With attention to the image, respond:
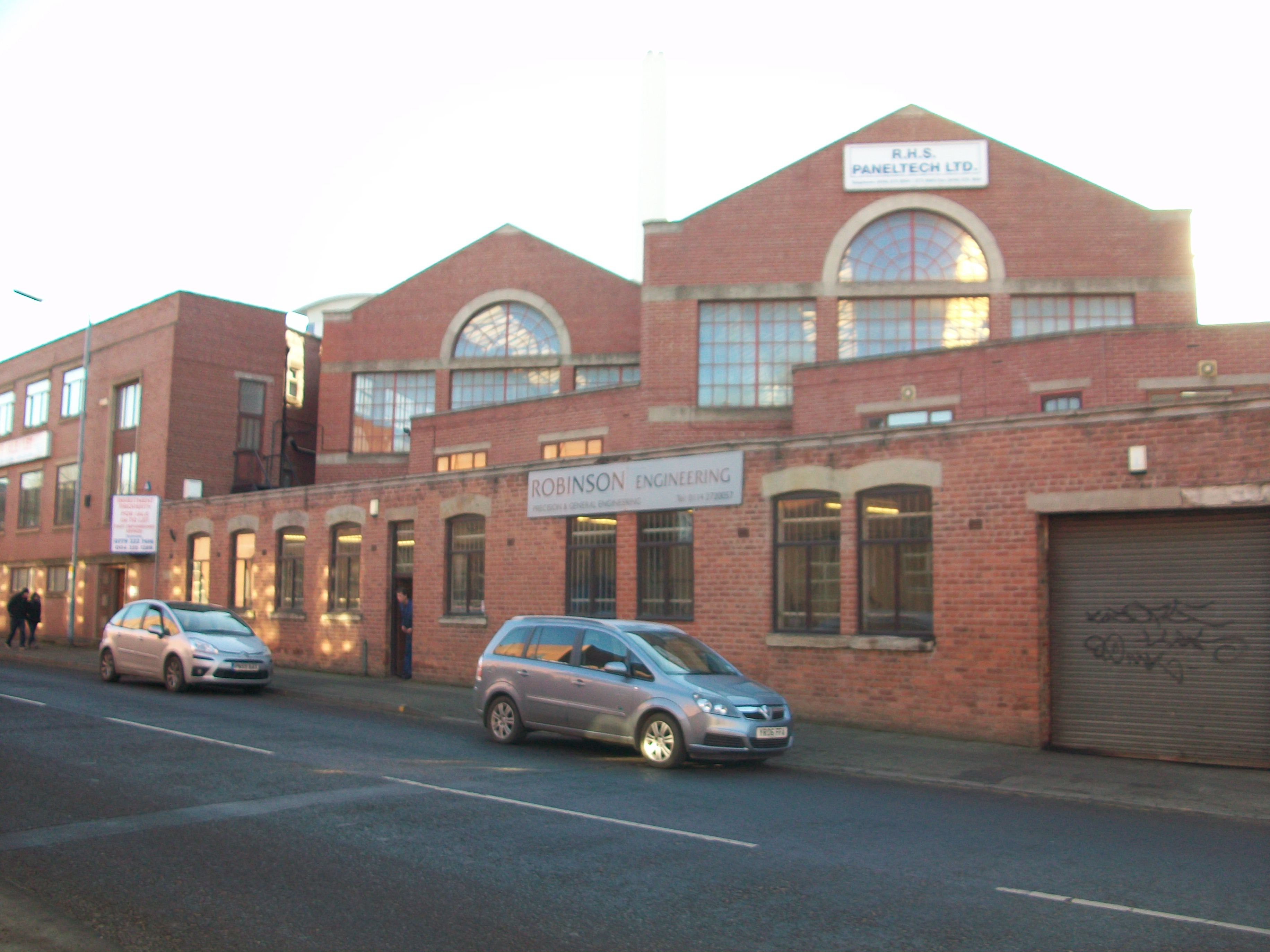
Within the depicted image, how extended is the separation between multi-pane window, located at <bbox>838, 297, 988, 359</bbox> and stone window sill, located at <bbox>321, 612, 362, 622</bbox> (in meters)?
12.7

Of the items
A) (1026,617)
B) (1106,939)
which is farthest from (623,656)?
(1106,939)

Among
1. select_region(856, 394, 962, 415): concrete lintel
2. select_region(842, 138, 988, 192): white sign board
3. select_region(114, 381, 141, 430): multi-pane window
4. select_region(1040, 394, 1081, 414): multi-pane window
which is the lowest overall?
select_region(1040, 394, 1081, 414): multi-pane window

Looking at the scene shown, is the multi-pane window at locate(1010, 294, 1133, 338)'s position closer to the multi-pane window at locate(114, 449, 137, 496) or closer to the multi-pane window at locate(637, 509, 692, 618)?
the multi-pane window at locate(637, 509, 692, 618)

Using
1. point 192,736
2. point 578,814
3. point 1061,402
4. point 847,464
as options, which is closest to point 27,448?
point 192,736

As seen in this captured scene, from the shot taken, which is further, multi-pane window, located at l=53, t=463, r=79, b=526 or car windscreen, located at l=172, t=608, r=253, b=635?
multi-pane window, located at l=53, t=463, r=79, b=526

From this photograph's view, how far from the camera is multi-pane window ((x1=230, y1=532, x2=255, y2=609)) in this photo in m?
26.9

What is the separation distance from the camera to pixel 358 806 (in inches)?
349

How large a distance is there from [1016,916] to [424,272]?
30.5 meters

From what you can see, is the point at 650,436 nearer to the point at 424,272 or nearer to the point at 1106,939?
the point at 424,272

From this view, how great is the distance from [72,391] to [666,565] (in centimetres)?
2884

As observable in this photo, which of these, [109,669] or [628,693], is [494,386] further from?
[628,693]

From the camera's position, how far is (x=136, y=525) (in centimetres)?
3041

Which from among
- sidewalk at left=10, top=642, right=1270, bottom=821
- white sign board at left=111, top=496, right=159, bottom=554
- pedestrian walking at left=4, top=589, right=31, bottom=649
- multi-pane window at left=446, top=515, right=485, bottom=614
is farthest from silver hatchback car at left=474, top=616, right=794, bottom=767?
pedestrian walking at left=4, top=589, right=31, bottom=649

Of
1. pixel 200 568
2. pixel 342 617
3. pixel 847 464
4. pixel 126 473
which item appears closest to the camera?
pixel 847 464
